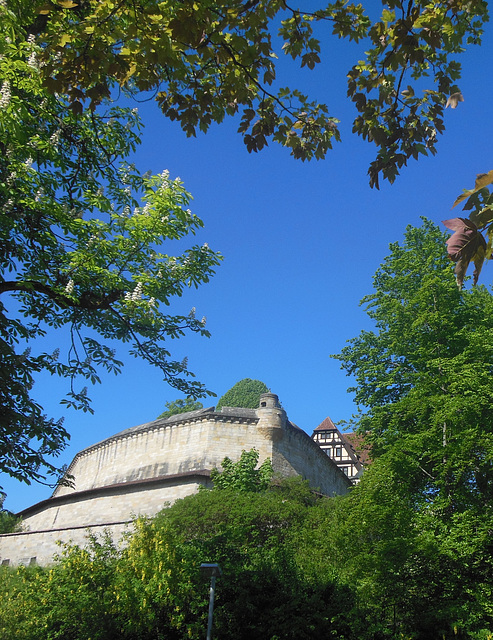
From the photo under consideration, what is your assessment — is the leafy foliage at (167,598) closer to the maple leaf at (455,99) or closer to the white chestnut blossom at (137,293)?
the white chestnut blossom at (137,293)

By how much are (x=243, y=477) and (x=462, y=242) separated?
70.7 feet

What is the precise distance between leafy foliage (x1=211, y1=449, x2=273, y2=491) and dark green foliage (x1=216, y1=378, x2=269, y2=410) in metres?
24.8

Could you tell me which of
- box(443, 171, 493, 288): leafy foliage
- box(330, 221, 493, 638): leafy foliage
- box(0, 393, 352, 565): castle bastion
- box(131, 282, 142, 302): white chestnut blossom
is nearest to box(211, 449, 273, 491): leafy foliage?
box(0, 393, 352, 565): castle bastion

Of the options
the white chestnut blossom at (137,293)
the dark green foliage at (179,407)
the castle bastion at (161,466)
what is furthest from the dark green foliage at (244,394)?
the white chestnut blossom at (137,293)

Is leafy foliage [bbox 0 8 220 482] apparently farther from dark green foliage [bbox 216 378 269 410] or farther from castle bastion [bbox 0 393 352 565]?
dark green foliage [bbox 216 378 269 410]

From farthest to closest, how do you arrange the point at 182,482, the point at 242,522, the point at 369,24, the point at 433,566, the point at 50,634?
the point at 182,482 < the point at 242,522 < the point at 433,566 < the point at 50,634 < the point at 369,24

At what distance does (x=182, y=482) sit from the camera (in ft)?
80.7

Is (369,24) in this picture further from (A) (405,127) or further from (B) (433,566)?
(B) (433,566)

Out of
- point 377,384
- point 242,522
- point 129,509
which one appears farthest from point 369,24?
point 129,509

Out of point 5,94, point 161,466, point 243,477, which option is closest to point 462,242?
point 5,94

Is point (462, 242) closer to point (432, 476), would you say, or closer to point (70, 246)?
point (70, 246)

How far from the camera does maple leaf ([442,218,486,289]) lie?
2.38 m

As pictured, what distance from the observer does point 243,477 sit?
74.4 ft

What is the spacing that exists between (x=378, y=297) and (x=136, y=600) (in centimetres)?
1472
